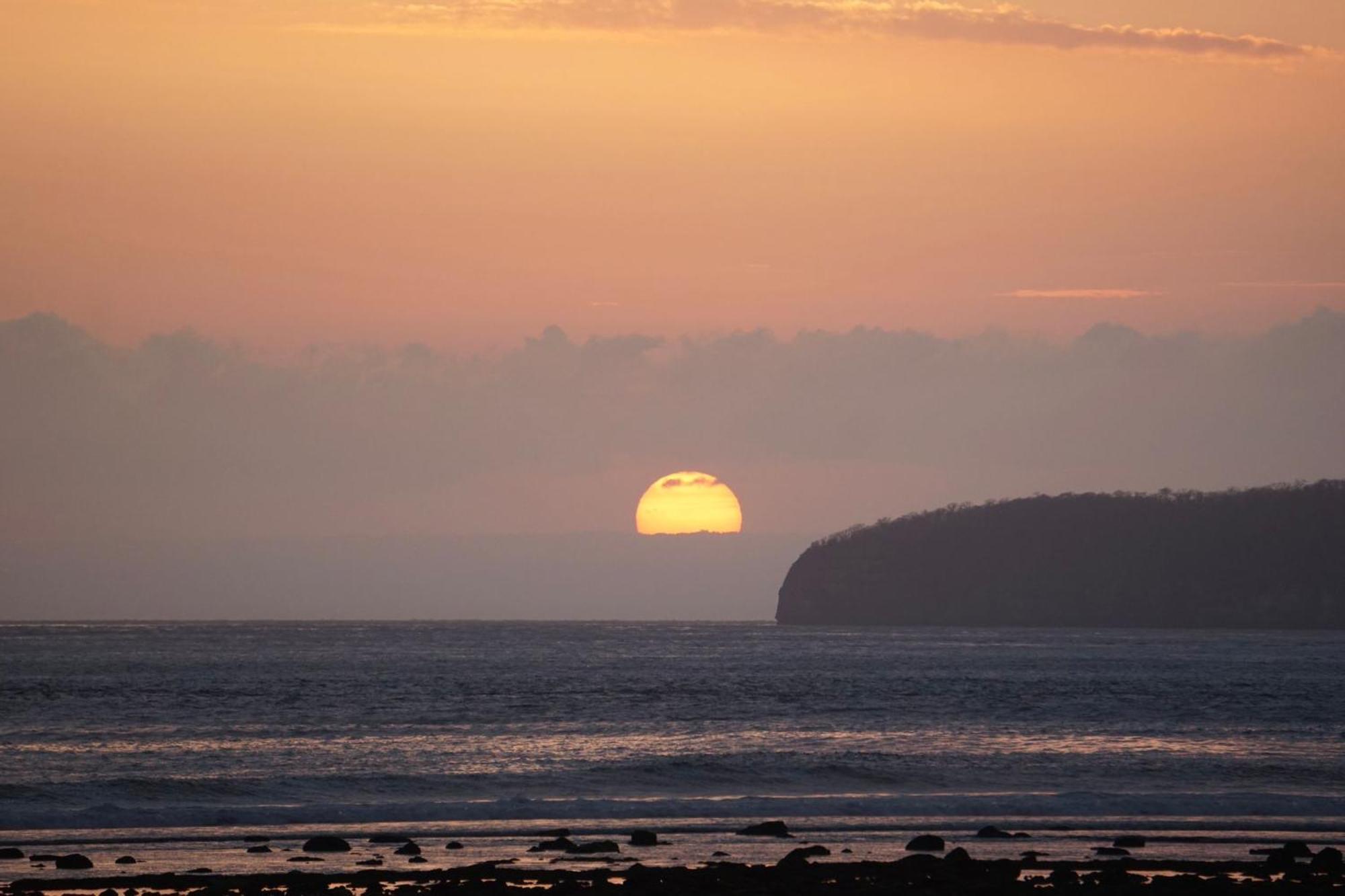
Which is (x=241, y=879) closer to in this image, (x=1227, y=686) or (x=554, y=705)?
(x=554, y=705)

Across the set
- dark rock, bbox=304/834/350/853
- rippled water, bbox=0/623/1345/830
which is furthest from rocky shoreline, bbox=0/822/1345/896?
rippled water, bbox=0/623/1345/830

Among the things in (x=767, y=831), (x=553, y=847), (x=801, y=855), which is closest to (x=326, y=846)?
(x=553, y=847)

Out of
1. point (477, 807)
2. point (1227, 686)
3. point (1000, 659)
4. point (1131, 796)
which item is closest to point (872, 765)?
point (1131, 796)

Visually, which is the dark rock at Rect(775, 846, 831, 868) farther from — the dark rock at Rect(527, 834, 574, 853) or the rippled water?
the rippled water

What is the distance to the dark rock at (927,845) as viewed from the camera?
30047 millimetres

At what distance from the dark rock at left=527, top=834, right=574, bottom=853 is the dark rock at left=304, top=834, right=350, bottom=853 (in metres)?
3.70

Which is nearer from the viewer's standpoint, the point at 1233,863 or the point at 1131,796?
the point at 1233,863

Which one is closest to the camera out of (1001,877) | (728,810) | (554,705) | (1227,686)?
(1001,877)

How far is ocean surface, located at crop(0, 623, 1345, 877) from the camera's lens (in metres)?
36.1

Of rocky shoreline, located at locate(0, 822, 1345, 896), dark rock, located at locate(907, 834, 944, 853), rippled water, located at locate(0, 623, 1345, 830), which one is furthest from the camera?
rippled water, located at locate(0, 623, 1345, 830)

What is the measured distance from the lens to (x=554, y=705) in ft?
226

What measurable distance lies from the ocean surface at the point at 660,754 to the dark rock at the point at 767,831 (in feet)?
2.12

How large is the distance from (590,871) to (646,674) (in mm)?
70013

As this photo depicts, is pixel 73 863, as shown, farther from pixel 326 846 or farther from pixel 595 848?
pixel 595 848
